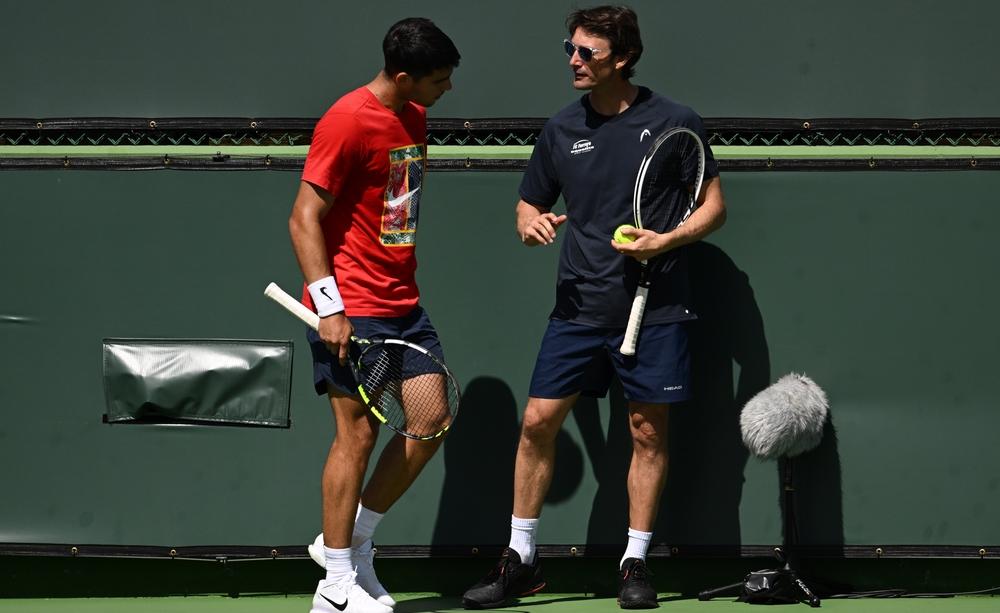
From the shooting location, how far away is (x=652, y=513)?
5.27m

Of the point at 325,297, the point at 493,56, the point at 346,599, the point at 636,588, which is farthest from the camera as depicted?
the point at 493,56

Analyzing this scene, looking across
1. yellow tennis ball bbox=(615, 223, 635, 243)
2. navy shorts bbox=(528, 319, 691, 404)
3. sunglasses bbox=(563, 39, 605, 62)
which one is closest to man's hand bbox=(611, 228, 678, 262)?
yellow tennis ball bbox=(615, 223, 635, 243)

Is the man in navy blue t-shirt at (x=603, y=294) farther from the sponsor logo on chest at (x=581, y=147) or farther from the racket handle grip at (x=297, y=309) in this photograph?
the racket handle grip at (x=297, y=309)

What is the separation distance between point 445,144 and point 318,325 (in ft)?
4.30

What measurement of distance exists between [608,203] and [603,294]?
31cm

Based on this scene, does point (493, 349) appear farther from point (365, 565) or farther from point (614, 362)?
point (365, 565)

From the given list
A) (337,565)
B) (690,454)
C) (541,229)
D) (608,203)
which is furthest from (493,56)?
(337,565)

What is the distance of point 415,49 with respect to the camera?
4.89m

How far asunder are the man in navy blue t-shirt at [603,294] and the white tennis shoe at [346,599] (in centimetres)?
40

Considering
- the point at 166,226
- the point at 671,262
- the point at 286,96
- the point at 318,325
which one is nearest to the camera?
the point at 318,325

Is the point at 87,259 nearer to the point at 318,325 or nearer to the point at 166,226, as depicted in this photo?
the point at 166,226

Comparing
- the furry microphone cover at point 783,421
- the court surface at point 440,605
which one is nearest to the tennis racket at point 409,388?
the court surface at point 440,605

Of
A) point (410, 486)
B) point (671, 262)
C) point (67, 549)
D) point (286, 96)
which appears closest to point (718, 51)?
point (671, 262)

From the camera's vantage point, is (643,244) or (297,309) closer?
(297,309)
